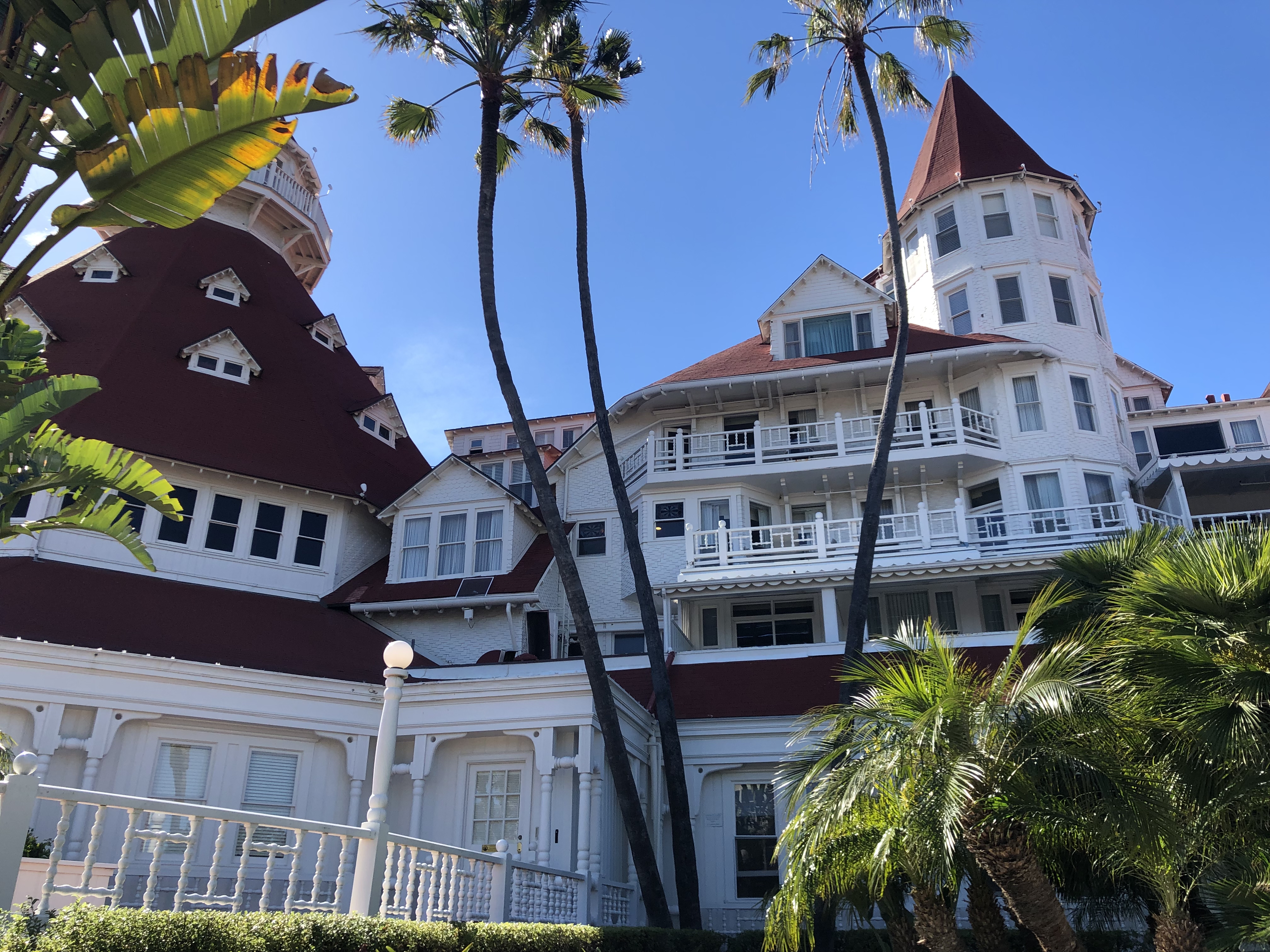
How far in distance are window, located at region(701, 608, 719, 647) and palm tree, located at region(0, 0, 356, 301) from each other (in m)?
22.2

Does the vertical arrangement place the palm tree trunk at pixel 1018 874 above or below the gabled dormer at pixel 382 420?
below

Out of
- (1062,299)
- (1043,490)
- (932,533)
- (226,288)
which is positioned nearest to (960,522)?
(932,533)

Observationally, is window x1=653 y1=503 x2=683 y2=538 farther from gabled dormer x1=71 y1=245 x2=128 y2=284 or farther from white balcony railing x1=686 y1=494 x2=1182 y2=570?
gabled dormer x1=71 y1=245 x2=128 y2=284

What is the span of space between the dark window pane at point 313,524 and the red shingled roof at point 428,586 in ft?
4.88

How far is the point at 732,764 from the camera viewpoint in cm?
2073

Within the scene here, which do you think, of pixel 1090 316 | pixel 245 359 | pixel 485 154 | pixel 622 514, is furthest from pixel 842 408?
pixel 245 359

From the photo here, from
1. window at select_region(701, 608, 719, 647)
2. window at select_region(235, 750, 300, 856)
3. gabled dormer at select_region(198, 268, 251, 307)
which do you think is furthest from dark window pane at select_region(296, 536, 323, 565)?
window at select_region(701, 608, 719, 647)

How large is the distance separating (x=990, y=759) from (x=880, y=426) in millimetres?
12044

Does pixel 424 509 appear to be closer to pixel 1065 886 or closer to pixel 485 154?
pixel 485 154

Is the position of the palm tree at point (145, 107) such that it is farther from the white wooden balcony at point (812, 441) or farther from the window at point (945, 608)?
the window at point (945, 608)

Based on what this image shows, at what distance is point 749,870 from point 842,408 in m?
14.2

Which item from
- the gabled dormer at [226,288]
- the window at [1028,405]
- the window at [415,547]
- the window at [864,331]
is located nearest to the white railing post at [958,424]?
the window at [1028,405]

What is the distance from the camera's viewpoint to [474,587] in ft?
84.8

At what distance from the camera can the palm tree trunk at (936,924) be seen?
10969 millimetres
